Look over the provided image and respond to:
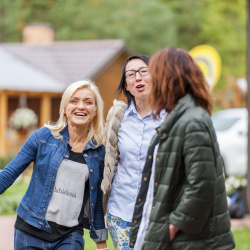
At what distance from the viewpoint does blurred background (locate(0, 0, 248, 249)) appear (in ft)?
49.9

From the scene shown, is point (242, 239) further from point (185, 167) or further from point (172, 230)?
point (185, 167)

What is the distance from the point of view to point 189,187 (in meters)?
2.74

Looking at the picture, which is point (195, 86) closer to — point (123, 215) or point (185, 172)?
point (185, 172)

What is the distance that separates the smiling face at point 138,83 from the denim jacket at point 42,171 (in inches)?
18.5

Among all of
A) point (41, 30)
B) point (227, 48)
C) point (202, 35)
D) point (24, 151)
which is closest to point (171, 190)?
point (24, 151)

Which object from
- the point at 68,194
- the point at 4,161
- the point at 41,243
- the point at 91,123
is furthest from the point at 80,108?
the point at 4,161

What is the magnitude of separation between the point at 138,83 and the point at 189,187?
1323mm

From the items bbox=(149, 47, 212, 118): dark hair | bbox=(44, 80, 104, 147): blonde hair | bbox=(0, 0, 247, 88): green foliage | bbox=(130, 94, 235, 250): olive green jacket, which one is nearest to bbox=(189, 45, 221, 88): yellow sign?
bbox=(44, 80, 104, 147): blonde hair

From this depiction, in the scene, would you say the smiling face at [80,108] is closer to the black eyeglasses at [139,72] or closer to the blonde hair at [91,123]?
the blonde hair at [91,123]

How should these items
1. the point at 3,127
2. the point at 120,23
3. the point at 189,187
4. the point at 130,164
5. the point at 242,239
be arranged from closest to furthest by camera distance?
the point at 189,187 < the point at 130,164 < the point at 242,239 < the point at 3,127 < the point at 120,23

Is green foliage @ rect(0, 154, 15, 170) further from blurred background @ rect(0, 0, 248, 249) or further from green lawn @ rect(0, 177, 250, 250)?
green lawn @ rect(0, 177, 250, 250)

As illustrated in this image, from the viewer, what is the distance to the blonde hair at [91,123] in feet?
12.5

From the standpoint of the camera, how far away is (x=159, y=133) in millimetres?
2889

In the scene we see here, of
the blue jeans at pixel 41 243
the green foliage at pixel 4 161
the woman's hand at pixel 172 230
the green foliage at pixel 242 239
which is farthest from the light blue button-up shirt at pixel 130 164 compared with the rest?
the green foliage at pixel 4 161
